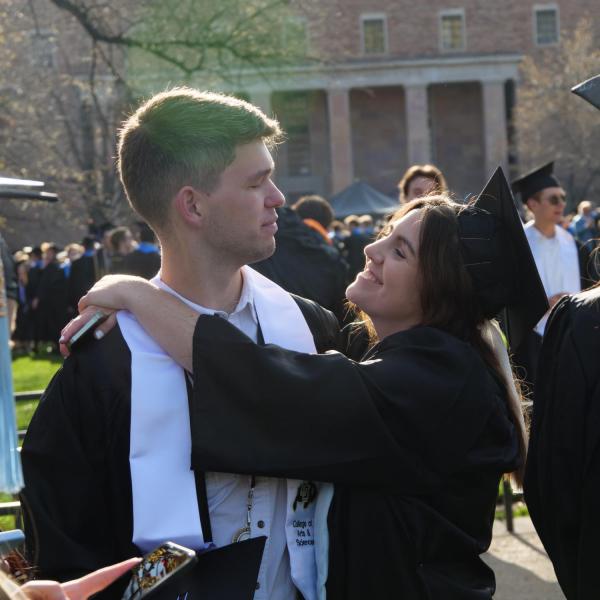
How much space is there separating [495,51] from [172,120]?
59.9m

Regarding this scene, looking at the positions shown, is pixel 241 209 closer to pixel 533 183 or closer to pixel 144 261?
pixel 533 183

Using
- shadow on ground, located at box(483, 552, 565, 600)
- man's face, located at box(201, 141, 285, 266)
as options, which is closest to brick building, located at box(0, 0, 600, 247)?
shadow on ground, located at box(483, 552, 565, 600)

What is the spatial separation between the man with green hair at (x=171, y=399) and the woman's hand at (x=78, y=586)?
18 centimetres

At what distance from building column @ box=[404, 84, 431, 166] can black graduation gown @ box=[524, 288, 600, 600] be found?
55.9m

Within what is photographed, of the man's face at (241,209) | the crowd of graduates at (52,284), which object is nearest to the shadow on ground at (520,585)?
the man's face at (241,209)

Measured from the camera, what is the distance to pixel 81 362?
99.8 inches

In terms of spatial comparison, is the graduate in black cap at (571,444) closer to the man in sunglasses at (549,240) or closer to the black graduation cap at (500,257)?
the black graduation cap at (500,257)

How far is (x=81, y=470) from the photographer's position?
2494 mm

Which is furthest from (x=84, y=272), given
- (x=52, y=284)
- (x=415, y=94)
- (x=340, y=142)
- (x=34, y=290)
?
(x=415, y=94)

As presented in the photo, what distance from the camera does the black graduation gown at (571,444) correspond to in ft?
8.97

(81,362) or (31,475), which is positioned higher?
(81,362)

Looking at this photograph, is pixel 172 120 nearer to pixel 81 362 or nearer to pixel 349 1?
pixel 81 362

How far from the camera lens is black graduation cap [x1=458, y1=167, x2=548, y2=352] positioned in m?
2.79

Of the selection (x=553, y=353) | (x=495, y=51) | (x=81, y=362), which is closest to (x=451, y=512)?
(x=553, y=353)
